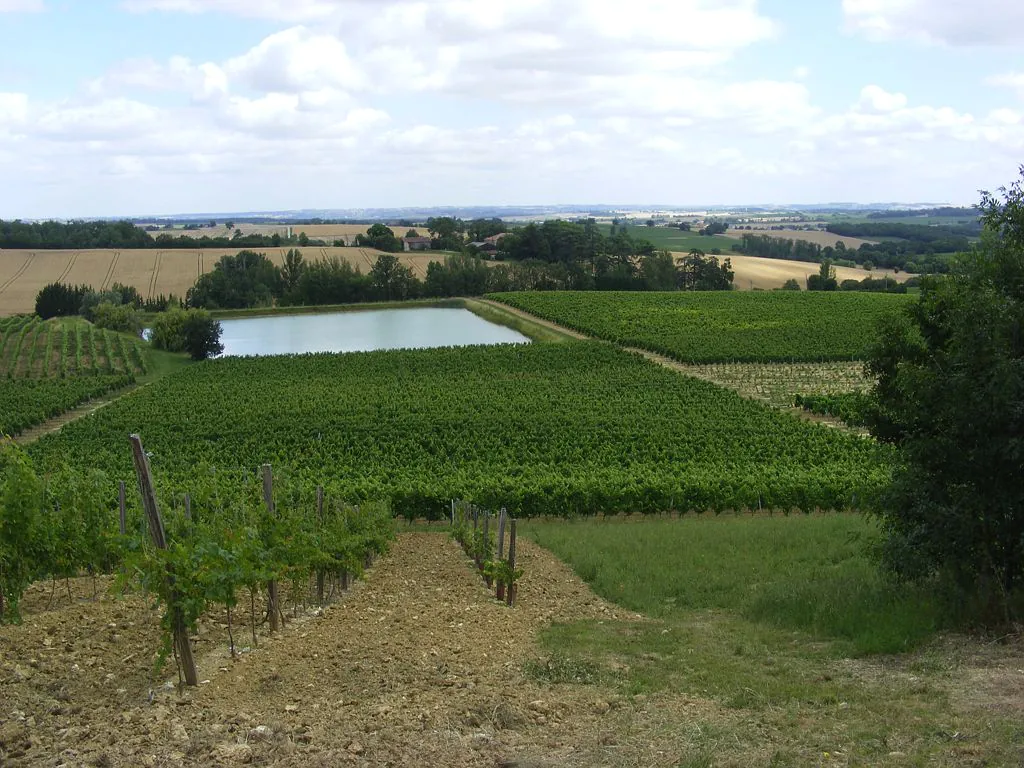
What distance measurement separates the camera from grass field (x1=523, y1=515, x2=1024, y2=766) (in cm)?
711

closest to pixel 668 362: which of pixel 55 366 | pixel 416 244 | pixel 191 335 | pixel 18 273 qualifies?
pixel 191 335

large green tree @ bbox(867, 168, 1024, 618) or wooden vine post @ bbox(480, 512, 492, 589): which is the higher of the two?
large green tree @ bbox(867, 168, 1024, 618)

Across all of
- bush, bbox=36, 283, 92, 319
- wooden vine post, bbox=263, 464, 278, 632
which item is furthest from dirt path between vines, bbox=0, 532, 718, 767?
bush, bbox=36, 283, 92, 319

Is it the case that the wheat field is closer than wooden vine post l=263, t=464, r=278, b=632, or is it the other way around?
wooden vine post l=263, t=464, r=278, b=632

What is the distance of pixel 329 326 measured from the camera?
8031 cm

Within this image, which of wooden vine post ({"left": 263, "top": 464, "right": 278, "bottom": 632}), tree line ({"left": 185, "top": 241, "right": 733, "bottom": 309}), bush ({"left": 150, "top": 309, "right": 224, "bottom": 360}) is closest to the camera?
wooden vine post ({"left": 263, "top": 464, "right": 278, "bottom": 632})

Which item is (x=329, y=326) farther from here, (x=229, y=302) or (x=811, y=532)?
(x=811, y=532)

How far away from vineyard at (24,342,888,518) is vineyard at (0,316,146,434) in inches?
132

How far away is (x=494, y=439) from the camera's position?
34688mm

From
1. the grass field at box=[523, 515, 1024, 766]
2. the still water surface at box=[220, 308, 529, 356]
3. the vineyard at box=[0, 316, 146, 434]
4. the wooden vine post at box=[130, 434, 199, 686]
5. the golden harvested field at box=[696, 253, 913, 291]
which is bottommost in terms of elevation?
the vineyard at box=[0, 316, 146, 434]

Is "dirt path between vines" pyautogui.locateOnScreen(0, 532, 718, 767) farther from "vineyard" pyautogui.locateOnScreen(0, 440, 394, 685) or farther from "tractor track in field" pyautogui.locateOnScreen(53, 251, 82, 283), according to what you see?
"tractor track in field" pyautogui.locateOnScreen(53, 251, 82, 283)

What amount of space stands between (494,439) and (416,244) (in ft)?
373

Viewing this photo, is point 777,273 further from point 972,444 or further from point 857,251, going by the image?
point 972,444

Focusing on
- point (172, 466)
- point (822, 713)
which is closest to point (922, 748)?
point (822, 713)
